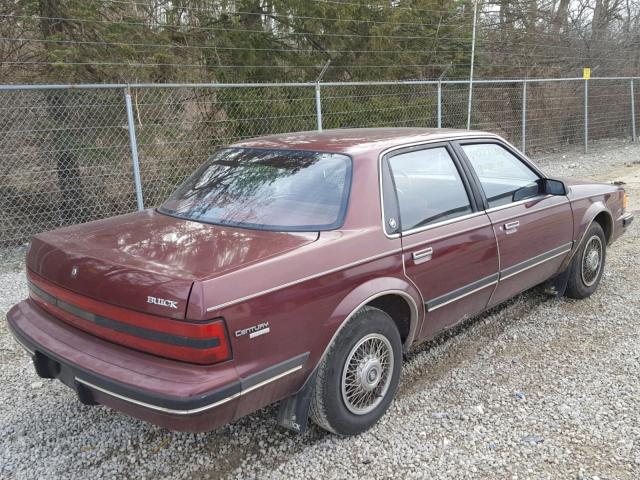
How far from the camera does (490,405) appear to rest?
3.43 meters

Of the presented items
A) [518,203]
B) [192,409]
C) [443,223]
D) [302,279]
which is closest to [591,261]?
[518,203]

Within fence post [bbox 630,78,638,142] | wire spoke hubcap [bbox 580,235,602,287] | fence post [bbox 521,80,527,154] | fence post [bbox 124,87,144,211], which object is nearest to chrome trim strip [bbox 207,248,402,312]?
wire spoke hubcap [bbox 580,235,602,287]

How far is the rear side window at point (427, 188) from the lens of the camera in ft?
11.2

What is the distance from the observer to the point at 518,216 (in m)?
4.08

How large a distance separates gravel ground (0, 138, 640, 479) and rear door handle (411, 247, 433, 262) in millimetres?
878

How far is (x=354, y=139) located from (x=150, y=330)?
5.87 feet

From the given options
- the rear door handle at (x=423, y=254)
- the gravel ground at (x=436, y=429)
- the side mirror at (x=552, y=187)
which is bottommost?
the gravel ground at (x=436, y=429)

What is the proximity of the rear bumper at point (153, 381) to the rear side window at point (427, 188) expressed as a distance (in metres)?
1.18

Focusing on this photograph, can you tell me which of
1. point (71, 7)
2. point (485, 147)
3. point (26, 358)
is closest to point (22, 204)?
point (71, 7)

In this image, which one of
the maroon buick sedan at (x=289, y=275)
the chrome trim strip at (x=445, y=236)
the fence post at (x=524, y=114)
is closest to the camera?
the maroon buick sedan at (x=289, y=275)

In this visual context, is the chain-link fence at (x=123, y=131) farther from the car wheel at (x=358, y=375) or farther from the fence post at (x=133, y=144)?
the car wheel at (x=358, y=375)

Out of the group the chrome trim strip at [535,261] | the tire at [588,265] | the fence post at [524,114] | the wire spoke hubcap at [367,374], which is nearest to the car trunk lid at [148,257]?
the wire spoke hubcap at [367,374]

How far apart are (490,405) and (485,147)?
1822mm

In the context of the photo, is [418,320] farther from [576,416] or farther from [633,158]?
[633,158]
